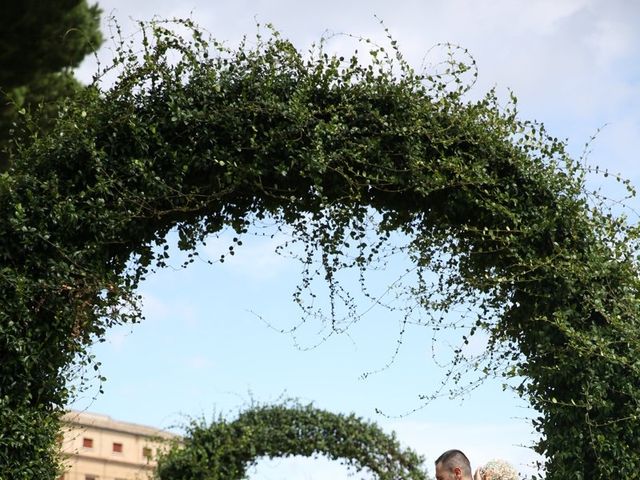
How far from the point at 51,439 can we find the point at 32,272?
1092mm

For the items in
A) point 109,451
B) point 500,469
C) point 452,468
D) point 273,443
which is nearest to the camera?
point 452,468

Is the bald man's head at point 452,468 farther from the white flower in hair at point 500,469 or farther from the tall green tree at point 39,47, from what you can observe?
the tall green tree at point 39,47

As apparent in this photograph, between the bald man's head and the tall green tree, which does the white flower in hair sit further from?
the tall green tree

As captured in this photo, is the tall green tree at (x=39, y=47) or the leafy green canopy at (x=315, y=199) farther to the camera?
the tall green tree at (x=39, y=47)

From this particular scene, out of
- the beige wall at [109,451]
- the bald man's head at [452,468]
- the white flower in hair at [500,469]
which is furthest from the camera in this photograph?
the beige wall at [109,451]

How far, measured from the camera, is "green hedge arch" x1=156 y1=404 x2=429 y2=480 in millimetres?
14094

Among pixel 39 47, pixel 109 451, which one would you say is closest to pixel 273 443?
pixel 39 47

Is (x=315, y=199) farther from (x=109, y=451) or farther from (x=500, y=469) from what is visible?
(x=109, y=451)

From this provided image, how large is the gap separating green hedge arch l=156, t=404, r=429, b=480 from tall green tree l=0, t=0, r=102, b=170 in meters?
5.27

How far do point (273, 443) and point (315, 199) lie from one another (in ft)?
26.3

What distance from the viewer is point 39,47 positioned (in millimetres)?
11656

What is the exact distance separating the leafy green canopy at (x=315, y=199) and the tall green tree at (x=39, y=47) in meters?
5.24

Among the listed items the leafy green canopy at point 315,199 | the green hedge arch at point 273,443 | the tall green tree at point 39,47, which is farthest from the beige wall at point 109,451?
the leafy green canopy at point 315,199

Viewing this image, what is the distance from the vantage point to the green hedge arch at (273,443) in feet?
46.2
